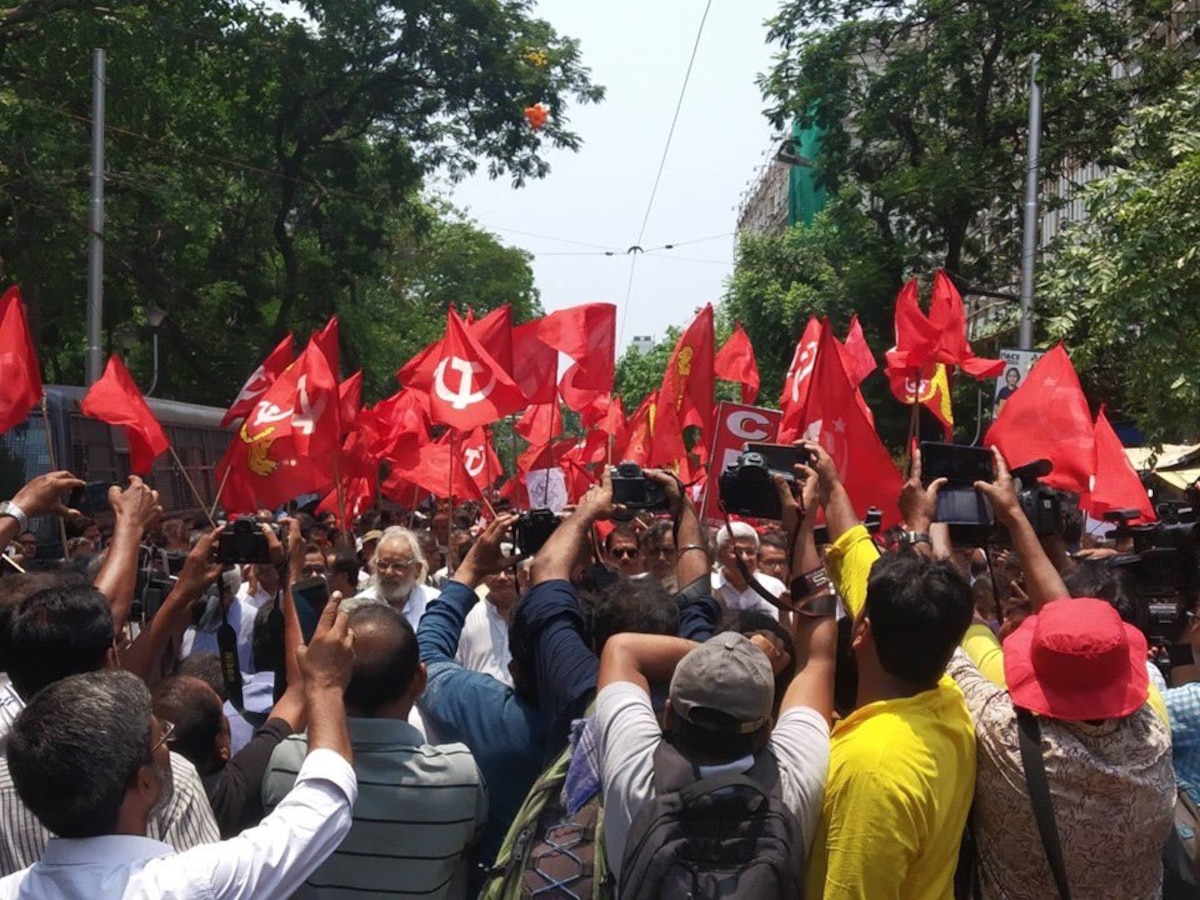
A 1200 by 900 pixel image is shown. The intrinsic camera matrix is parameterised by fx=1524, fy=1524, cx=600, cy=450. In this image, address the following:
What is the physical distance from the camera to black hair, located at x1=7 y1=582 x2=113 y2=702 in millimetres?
3174

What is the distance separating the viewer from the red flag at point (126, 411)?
909 centimetres

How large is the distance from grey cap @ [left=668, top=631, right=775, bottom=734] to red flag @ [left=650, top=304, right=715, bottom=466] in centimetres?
671

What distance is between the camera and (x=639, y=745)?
283cm

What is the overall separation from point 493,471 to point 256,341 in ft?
38.7

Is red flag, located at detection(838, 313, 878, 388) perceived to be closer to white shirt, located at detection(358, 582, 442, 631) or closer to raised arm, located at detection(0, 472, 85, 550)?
white shirt, located at detection(358, 582, 442, 631)

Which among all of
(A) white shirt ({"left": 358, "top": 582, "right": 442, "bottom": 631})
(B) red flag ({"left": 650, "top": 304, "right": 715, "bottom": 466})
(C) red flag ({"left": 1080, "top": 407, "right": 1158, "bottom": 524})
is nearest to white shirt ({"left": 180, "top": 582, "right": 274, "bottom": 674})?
(A) white shirt ({"left": 358, "top": 582, "right": 442, "bottom": 631})

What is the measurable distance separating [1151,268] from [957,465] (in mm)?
9621

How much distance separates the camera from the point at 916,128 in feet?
72.1

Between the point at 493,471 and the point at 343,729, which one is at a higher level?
the point at 343,729

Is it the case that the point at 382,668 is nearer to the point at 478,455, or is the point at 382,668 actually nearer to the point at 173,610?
the point at 173,610

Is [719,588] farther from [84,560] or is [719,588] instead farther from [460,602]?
[460,602]

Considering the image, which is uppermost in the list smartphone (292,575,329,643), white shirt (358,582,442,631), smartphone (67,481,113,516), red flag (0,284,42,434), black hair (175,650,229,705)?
red flag (0,284,42,434)

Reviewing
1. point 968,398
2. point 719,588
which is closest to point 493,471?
point 719,588

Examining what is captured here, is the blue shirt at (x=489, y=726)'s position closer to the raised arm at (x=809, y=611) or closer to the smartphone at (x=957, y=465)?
the raised arm at (x=809, y=611)
